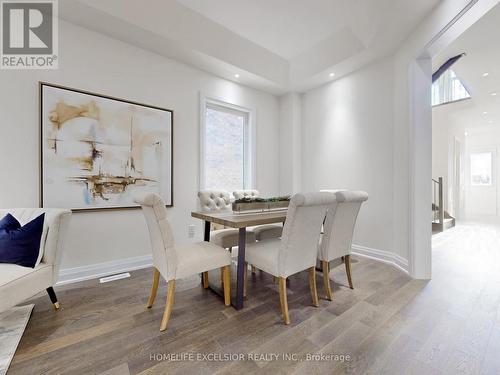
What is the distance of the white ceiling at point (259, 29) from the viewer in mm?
2266

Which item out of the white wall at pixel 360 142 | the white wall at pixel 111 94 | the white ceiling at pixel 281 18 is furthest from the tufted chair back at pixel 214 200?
the white ceiling at pixel 281 18

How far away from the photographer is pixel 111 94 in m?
2.54

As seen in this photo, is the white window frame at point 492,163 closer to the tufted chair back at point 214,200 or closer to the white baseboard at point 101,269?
the tufted chair back at point 214,200

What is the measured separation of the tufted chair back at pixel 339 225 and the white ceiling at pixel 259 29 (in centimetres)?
190

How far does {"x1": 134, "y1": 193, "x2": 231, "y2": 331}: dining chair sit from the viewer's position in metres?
1.57

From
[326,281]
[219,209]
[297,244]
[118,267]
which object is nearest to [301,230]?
[297,244]

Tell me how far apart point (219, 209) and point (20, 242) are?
1766 mm

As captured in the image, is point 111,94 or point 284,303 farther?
point 111,94

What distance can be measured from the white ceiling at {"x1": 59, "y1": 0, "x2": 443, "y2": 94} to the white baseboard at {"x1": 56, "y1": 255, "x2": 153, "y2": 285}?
8.30 feet

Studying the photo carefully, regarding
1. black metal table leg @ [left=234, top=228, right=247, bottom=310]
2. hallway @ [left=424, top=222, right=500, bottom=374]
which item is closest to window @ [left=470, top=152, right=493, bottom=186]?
hallway @ [left=424, top=222, right=500, bottom=374]

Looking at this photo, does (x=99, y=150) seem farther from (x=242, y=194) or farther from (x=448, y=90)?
(x=448, y=90)

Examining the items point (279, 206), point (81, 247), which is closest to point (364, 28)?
point (279, 206)

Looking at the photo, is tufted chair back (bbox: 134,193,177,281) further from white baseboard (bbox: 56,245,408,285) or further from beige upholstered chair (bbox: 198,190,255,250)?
white baseboard (bbox: 56,245,408,285)

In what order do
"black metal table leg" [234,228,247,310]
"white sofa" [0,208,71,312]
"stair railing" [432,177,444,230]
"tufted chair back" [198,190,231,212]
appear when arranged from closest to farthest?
1. "white sofa" [0,208,71,312]
2. "black metal table leg" [234,228,247,310]
3. "tufted chair back" [198,190,231,212]
4. "stair railing" [432,177,444,230]
